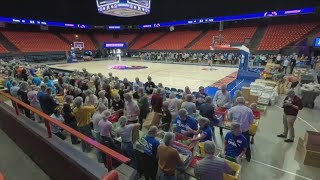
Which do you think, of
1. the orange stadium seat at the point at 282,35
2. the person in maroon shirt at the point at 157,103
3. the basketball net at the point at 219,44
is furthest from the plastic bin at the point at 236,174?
the orange stadium seat at the point at 282,35

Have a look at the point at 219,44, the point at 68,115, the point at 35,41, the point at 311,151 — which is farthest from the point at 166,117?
the point at 35,41

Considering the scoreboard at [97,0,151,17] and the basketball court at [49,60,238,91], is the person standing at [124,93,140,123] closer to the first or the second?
the basketball court at [49,60,238,91]

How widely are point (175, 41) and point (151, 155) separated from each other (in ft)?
103

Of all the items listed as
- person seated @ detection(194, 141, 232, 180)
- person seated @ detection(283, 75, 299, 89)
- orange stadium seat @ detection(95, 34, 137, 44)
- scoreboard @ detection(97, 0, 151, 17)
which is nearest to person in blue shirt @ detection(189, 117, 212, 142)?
person seated @ detection(194, 141, 232, 180)

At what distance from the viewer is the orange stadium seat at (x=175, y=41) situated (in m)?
32.2

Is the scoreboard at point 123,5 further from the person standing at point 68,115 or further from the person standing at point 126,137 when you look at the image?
the person standing at point 126,137

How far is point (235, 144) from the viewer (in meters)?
3.83

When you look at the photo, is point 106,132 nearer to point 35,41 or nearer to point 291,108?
point 291,108

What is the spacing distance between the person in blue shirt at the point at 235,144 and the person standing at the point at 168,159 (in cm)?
120

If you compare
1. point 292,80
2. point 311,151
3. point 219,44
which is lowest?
point 311,151

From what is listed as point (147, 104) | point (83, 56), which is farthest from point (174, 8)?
point (147, 104)

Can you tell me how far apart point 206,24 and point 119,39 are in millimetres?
17333

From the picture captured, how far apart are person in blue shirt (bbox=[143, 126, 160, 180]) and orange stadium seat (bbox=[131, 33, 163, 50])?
34.5 meters

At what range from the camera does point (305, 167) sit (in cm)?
452
